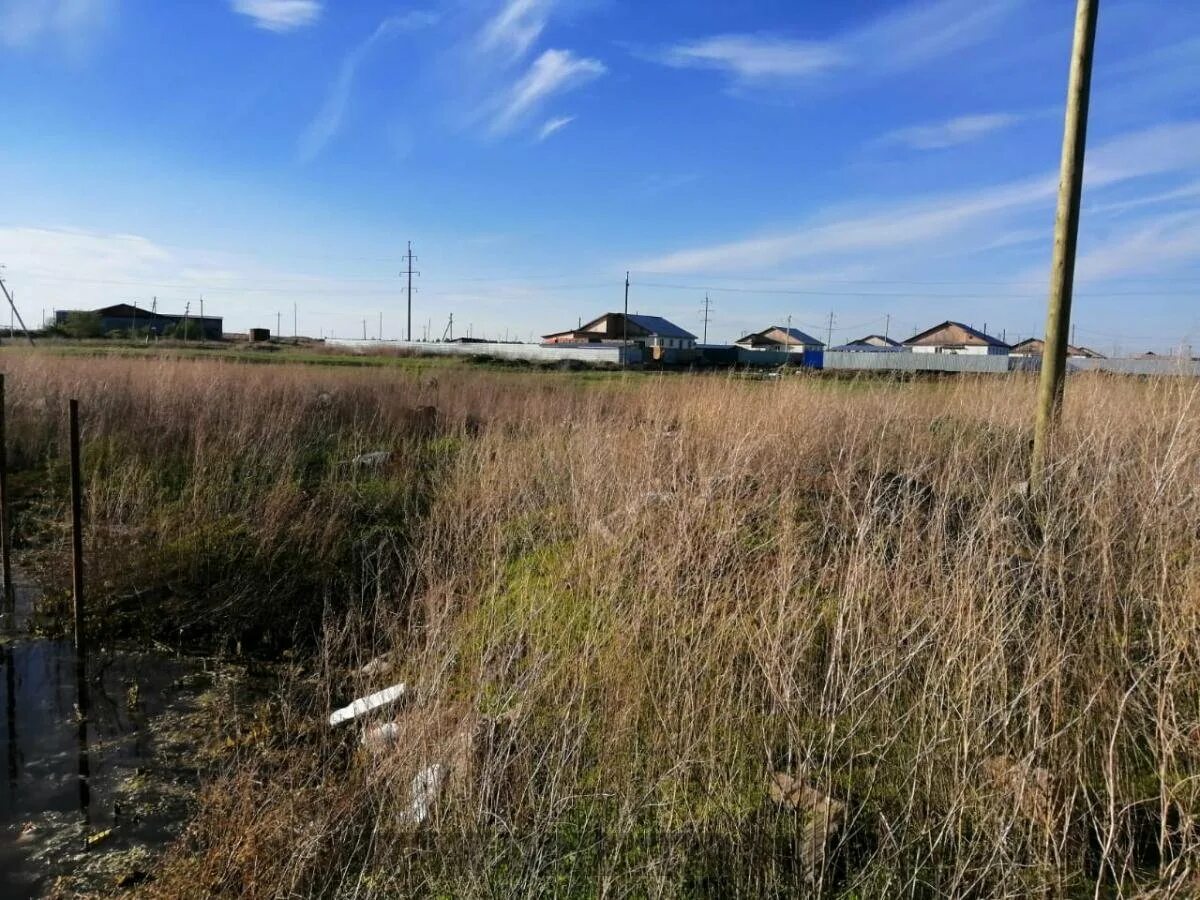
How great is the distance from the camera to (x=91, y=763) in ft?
14.6

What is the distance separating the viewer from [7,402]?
11375 millimetres

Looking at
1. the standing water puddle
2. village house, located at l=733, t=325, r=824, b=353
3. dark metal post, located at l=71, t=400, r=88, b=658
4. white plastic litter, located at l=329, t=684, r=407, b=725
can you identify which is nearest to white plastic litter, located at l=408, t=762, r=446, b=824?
white plastic litter, located at l=329, t=684, r=407, b=725

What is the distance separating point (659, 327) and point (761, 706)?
231 ft

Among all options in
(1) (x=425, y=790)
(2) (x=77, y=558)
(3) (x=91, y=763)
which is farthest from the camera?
(2) (x=77, y=558)

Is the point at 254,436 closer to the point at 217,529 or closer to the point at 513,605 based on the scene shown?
the point at 217,529

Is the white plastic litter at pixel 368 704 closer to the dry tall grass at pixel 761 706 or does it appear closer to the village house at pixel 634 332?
the dry tall grass at pixel 761 706

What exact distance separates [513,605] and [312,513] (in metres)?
3.35

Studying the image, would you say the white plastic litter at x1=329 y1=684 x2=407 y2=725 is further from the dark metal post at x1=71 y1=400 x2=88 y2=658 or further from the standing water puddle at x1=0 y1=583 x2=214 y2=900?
the dark metal post at x1=71 y1=400 x2=88 y2=658

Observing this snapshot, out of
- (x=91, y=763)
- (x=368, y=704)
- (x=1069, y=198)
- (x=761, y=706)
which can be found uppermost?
(x=1069, y=198)

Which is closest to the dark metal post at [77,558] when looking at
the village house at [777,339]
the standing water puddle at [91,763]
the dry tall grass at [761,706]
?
the standing water puddle at [91,763]

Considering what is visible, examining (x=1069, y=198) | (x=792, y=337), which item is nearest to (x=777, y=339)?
(x=792, y=337)

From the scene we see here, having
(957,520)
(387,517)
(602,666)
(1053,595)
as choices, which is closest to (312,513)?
(387,517)

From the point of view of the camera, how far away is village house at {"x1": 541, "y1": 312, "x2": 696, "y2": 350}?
2758 inches

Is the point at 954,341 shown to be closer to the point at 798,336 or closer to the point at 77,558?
the point at 798,336
